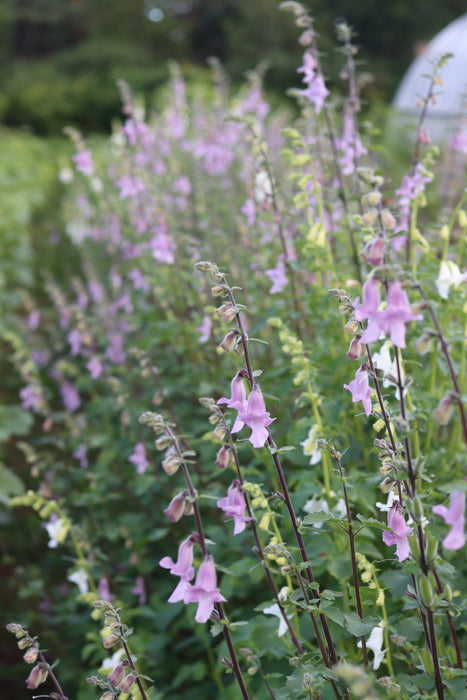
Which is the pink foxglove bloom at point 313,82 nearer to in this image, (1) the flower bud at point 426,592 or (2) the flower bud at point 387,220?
(2) the flower bud at point 387,220

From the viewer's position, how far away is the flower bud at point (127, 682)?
144 centimetres

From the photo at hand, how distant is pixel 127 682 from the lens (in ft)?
4.74

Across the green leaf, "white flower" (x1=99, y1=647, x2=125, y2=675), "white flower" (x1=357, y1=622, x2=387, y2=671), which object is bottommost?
the green leaf

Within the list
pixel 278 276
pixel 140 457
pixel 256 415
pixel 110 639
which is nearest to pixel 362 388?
pixel 256 415

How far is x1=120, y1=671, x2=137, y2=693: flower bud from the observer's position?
4.72 feet

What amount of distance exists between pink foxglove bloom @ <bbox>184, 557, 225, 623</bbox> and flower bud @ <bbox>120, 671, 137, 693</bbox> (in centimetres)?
32

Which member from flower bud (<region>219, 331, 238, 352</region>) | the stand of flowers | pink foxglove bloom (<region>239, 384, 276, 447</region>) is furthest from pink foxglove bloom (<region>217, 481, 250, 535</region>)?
flower bud (<region>219, 331, 238, 352</region>)

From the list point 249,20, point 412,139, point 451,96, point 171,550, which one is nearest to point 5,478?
point 171,550

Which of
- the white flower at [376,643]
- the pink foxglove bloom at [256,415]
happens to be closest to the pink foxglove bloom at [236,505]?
the pink foxglove bloom at [256,415]

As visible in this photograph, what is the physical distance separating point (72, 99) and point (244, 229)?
2089 cm

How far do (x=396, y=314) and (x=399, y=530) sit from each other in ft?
1.68

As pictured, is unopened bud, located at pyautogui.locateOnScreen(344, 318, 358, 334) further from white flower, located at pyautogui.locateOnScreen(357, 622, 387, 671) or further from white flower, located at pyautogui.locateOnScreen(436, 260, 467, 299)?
white flower, located at pyautogui.locateOnScreen(357, 622, 387, 671)

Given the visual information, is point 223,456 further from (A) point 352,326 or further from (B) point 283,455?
(B) point 283,455

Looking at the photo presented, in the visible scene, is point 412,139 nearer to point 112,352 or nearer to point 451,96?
point 451,96
